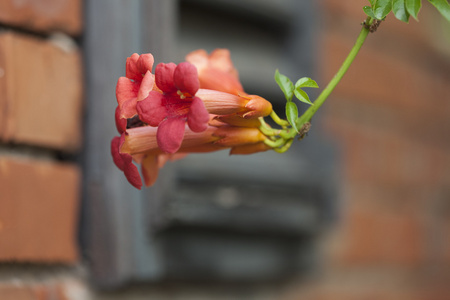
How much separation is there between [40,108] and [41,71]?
44mm

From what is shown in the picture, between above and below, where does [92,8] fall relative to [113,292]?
above

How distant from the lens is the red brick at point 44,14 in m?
0.64

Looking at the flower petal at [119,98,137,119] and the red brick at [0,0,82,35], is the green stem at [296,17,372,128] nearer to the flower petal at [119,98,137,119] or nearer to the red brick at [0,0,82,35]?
the flower petal at [119,98,137,119]

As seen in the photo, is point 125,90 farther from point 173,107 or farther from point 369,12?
point 369,12

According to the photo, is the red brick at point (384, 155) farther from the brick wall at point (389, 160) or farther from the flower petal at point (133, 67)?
the flower petal at point (133, 67)

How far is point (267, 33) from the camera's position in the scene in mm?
1221

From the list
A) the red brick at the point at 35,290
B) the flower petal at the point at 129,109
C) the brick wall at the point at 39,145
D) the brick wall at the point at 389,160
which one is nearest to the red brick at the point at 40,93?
the brick wall at the point at 39,145

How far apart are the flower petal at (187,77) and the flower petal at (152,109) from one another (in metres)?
0.02

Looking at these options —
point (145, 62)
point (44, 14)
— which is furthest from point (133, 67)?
point (44, 14)

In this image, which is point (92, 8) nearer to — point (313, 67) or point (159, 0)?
point (159, 0)

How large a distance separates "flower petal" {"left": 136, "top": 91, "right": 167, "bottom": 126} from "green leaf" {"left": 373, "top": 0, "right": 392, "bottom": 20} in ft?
0.54

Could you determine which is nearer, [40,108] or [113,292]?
[40,108]

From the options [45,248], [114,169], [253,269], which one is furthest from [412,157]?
[45,248]

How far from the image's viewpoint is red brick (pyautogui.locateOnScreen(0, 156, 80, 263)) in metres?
0.63
